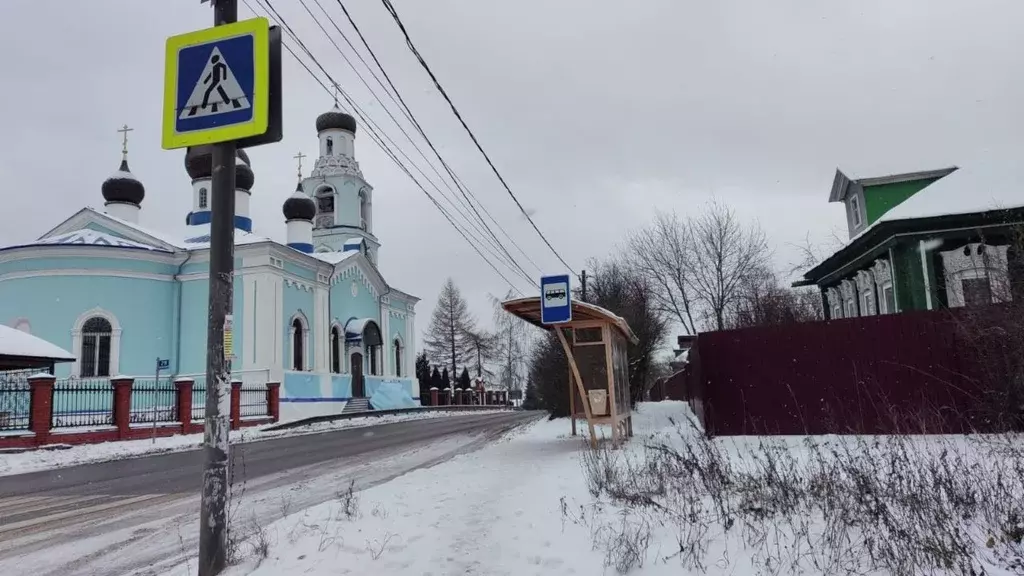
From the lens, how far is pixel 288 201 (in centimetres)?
3797

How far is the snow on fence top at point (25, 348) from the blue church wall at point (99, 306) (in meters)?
9.34

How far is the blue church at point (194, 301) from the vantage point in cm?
2681

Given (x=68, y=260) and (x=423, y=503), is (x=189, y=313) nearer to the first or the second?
(x=68, y=260)

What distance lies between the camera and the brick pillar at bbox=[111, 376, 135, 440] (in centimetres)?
1958

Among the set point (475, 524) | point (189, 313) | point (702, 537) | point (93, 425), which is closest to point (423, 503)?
point (475, 524)

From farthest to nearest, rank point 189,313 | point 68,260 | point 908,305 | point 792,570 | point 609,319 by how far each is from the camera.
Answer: point 189,313, point 68,260, point 908,305, point 609,319, point 792,570

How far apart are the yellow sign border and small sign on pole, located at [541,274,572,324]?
6.44 meters

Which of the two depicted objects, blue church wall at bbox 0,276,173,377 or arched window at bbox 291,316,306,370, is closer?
blue church wall at bbox 0,276,173,377

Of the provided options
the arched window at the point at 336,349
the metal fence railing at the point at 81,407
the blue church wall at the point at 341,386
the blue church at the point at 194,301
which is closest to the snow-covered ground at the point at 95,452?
the metal fence railing at the point at 81,407

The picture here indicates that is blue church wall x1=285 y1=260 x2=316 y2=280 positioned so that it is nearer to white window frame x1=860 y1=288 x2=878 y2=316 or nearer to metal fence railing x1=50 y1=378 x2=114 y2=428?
metal fence railing x1=50 y1=378 x2=114 y2=428

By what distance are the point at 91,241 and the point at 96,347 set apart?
419 centimetres

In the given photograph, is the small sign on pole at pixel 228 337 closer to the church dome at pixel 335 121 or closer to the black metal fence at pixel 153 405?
the black metal fence at pixel 153 405

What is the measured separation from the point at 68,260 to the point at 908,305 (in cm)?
2848

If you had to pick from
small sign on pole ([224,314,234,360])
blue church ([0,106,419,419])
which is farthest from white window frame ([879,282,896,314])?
blue church ([0,106,419,419])
